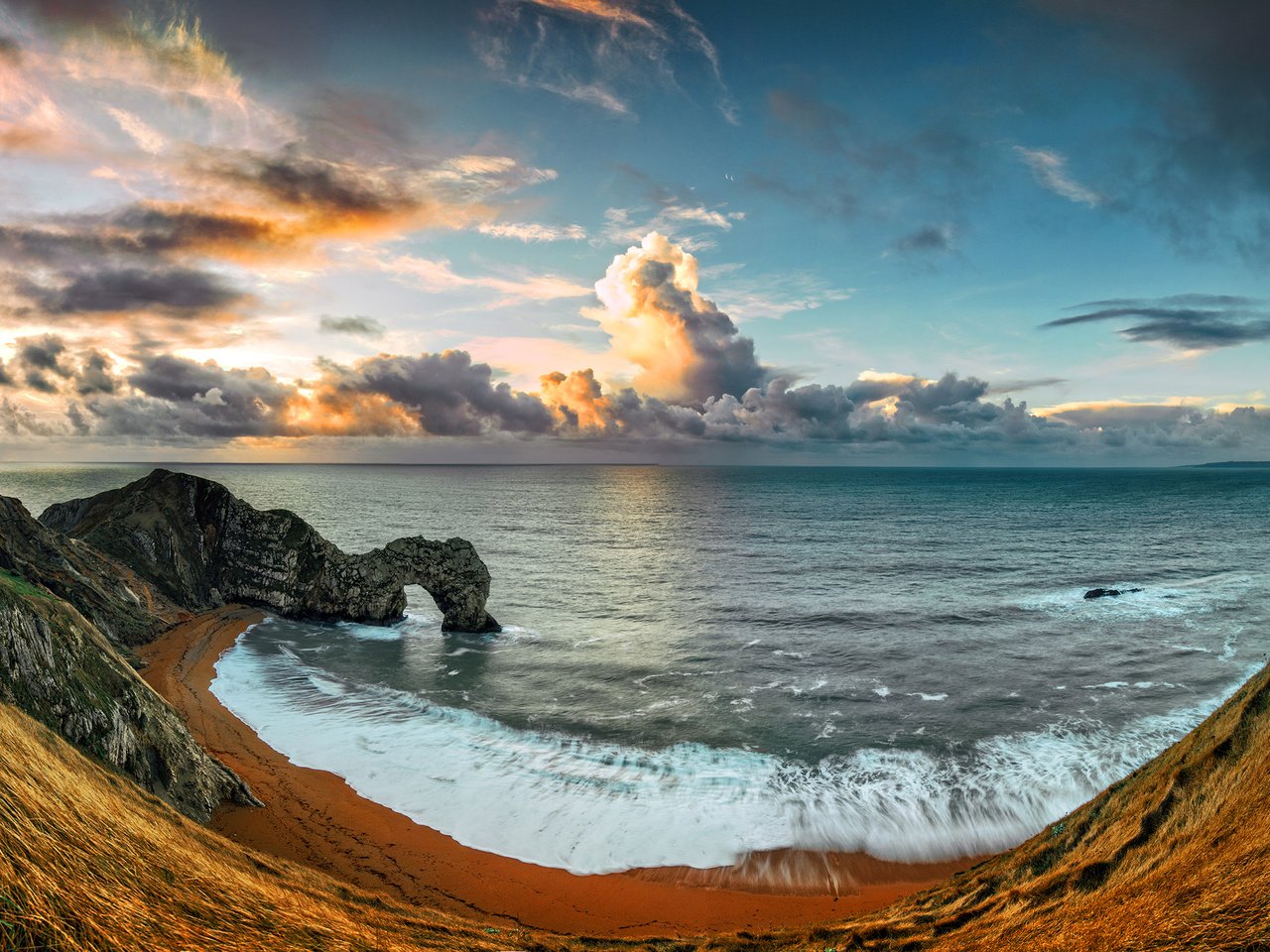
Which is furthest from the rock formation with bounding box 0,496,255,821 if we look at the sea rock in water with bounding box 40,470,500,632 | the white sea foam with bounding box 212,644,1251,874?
the sea rock in water with bounding box 40,470,500,632

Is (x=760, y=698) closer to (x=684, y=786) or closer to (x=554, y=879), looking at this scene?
(x=684, y=786)

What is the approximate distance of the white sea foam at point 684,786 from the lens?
17.0 metres

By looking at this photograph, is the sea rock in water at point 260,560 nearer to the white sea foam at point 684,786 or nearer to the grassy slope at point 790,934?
the white sea foam at point 684,786

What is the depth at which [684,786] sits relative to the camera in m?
19.6

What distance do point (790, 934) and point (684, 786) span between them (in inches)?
350

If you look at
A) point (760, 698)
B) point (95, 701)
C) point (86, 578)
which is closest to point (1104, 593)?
point (760, 698)

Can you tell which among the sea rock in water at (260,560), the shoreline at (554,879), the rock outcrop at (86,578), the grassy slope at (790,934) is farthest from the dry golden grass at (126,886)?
the sea rock in water at (260,560)

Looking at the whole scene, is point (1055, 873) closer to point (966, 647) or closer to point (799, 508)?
point (966, 647)

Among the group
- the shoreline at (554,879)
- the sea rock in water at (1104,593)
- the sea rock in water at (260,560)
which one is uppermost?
the sea rock in water at (260,560)

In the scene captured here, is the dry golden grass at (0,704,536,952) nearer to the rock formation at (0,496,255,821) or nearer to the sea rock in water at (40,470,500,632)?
the rock formation at (0,496,255,821)

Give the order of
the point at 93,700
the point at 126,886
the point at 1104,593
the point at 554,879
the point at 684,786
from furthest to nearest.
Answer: the point at 1104,593 < the point at 684,786 < the point at 554,879 < the point at 93,700 < the point at 126,886

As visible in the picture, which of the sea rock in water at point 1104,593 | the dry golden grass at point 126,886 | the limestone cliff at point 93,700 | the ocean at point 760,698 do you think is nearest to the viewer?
the dry golden grass at point 126,886

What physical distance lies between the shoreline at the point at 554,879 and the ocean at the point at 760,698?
0.65 m

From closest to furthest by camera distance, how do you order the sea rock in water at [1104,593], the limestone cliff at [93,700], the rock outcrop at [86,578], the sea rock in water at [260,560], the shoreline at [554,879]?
1. the limestone cliff at [93,700]
2. the shoreline at [554,879]
3. the rock outcrop at [86,578]
4. the sea rock in water at [260,560]
5. the sea rock in water at [1104,593]
